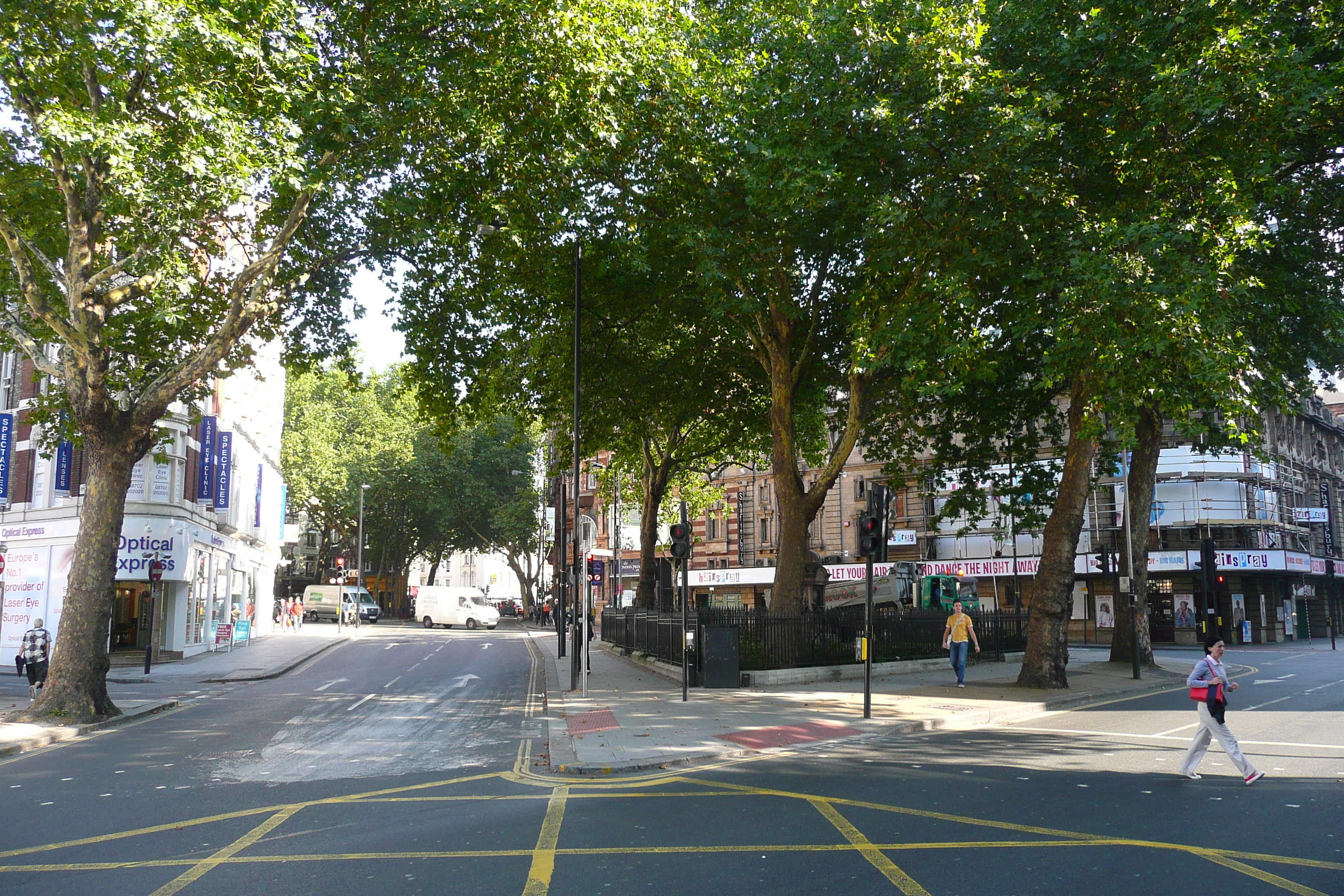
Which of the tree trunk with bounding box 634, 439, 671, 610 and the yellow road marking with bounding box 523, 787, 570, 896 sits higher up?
the tree trunk with bounding box 634, 439, 671, 610

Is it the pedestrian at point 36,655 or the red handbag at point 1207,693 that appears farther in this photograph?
the pedestrian at point 36,655

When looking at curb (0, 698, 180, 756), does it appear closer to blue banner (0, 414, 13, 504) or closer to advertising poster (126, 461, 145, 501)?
advertising poster (126, 461, 145, 501)

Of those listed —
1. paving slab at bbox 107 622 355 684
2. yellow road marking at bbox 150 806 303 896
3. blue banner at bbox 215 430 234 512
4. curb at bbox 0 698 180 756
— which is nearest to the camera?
yellow road marking at bbox 150 806 303 896

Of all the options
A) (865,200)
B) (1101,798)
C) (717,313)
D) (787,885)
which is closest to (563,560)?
(717,313)

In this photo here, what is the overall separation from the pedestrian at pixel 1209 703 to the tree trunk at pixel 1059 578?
31.2ft

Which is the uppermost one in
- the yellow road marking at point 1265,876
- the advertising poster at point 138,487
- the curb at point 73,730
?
the advertising poster at point 138,487

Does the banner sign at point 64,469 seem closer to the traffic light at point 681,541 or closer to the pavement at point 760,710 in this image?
the pavement at point 760,710

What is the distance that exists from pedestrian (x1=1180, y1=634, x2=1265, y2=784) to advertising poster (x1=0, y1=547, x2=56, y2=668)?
99.5ft

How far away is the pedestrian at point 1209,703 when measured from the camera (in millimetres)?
9375

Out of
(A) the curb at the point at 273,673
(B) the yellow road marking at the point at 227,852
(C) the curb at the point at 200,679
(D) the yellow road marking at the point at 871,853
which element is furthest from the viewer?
(A) the curb at the point at 273,673

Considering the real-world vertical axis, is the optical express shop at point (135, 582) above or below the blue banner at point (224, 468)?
below

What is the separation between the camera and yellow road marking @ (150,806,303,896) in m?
6.08

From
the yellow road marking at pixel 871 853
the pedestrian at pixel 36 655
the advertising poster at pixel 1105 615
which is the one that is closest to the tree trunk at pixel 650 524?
the pedestrian at pixel 36 655

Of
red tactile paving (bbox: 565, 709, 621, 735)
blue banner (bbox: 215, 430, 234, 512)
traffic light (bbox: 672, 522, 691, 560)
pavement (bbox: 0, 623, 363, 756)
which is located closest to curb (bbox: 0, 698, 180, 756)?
pavement (bbox: 0, 623, 363, 756)
